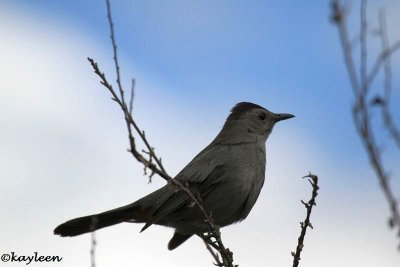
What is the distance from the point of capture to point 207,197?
6.46m

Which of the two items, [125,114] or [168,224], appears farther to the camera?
[168,224]

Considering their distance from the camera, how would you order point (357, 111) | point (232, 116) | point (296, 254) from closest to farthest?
point (357, 111) → point (296, 254) → point (232, 116)

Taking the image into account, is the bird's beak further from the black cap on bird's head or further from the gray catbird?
the gray catbird

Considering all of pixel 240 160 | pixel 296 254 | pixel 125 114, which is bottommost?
pixel 296 254

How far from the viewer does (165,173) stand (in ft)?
12.8

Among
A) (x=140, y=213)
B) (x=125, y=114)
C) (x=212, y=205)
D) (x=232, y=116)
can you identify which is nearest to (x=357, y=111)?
(x=125, y=114)

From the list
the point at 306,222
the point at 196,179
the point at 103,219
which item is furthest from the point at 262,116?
the point at 306,222

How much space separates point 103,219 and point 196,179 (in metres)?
1.22

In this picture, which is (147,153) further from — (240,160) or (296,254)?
(240,160)

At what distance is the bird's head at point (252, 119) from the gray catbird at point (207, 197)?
1.00 feet

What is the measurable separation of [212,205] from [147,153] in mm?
2732

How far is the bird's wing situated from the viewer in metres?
6.10

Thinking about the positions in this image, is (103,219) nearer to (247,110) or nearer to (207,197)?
(207,197)

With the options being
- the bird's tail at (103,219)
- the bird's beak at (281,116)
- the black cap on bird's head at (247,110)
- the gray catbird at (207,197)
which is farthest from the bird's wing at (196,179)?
the bird's beak at (281,116)
